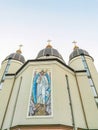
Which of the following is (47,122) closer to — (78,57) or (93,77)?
(93,77)

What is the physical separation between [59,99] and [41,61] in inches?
156

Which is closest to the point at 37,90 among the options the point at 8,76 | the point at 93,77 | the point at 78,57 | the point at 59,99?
the point at 59,99

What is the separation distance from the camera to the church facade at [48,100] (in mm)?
8664

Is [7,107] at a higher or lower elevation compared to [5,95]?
Result: lower

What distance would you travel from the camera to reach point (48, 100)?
952 centimetres

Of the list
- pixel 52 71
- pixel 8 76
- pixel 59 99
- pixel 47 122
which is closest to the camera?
pixel 47 122

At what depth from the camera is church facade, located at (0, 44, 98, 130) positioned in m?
8.66

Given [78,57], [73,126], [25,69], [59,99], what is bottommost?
[73,126]

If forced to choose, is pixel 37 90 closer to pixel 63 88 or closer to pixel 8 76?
pixel 63 88

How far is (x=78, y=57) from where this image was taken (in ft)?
58.0

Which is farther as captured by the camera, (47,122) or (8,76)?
(8,76)

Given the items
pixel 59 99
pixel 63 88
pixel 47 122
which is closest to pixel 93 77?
pixel 63 88

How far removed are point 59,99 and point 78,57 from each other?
922 centimetres

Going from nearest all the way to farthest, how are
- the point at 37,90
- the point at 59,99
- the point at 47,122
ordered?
the point at 47,122 < the point at 59,99 < the point at 37,90
